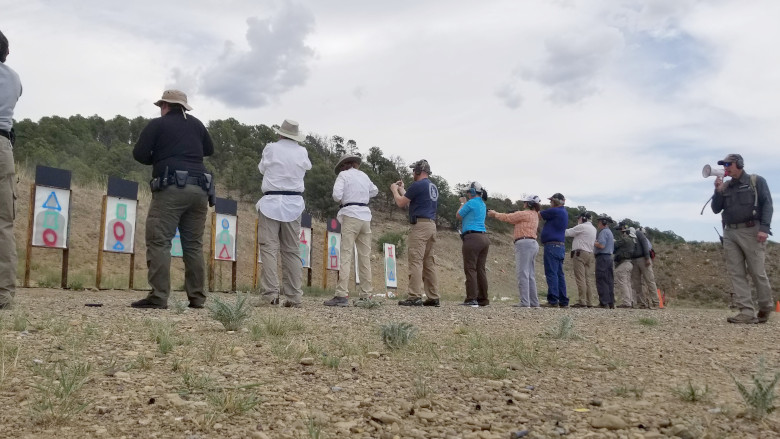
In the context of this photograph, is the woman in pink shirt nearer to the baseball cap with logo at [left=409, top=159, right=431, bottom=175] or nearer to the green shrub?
the baseball cap with logo at [left=409, top=159, right=431, bottom=175]

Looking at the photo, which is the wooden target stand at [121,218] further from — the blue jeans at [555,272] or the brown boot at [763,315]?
the brown boot at [763,315]

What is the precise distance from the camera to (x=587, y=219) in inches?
485

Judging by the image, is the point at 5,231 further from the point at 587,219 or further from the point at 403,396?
the point at 587,219

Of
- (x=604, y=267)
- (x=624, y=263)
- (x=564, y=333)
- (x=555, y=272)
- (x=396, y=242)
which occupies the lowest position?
(x=564, y=333)

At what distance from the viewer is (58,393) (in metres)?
2.51

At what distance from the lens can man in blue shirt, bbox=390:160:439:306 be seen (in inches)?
338

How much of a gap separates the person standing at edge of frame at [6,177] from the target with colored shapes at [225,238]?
25.3 feet

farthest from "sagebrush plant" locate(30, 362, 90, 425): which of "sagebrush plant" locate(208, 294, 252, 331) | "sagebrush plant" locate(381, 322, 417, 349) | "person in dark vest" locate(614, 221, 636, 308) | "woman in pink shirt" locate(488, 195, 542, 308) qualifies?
"person in dark vest" locate(614, 221, 636, 308)

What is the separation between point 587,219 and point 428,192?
197 inches

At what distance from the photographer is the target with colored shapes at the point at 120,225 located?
10.9 meters

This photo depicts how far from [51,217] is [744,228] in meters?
9.86

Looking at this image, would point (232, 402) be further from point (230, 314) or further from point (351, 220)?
point (351, 220)

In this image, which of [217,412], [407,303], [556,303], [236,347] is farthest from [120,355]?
[556,303]

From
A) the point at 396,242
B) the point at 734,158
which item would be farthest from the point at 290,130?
the point at 396,242
